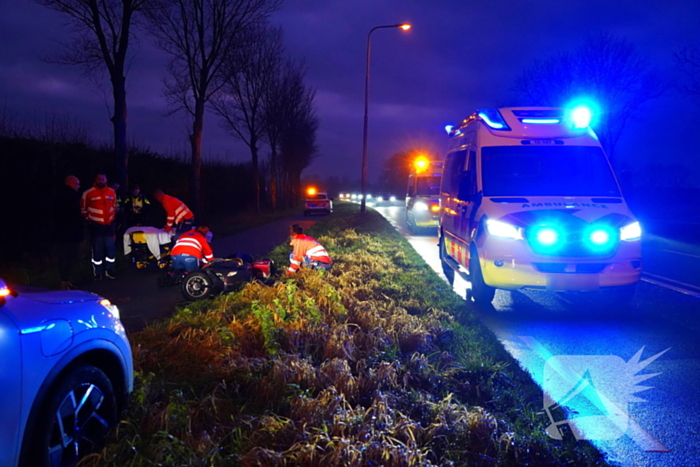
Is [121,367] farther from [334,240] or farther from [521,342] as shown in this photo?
[334,240]

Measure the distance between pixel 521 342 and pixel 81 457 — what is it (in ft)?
15.0

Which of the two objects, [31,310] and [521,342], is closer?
[31,310]

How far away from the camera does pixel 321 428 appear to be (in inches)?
129

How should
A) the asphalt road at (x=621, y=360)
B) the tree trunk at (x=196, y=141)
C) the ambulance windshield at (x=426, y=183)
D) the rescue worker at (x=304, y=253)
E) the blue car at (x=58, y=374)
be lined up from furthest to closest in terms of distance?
the ambulance windshield at (x=426, y=183) < the tree trunk at (x=196, y=141) < the rescue worker at (x=304, y=253) < the asphalt road at (x=621, y=360) < the blue car at (x=58, y=374)

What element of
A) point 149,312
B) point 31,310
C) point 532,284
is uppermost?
point 31,310

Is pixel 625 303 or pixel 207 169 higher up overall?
pixel 207 169

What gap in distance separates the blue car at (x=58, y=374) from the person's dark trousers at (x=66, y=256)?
18.9ft

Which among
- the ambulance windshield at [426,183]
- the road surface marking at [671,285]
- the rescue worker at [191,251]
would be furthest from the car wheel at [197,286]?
the ambulance windshield at [426,183]

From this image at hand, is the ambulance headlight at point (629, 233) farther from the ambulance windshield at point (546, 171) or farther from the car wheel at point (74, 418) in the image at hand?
the car wheel at point (74, 418)

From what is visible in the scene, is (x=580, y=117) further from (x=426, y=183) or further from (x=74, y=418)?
(x=426, y=183)

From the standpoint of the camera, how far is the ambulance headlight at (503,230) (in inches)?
265

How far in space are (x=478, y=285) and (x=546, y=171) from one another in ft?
6.44

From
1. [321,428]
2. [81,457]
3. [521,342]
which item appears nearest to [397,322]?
[521,342]

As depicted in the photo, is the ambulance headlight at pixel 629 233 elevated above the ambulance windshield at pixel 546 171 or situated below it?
below
